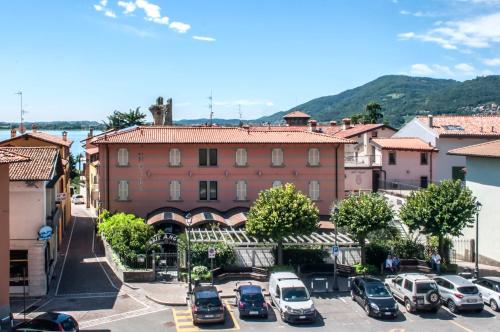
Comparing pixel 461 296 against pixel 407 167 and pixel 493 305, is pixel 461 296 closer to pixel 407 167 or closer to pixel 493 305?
pixel 493 305

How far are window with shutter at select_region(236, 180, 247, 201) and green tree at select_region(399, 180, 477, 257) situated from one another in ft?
46.1

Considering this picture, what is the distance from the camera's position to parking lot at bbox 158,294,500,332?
26.4 meters

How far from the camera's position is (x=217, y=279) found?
3438 centimetres

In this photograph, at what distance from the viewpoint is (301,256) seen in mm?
36906

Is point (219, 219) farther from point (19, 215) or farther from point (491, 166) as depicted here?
point (491, 166)

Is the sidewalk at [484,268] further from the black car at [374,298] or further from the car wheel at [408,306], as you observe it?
the black car at [374,298]

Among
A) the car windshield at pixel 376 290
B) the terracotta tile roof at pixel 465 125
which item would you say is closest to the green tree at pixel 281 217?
the car windshield at pixel 376 290

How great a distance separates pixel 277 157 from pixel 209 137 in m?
5.90

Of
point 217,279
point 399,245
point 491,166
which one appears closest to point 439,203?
point 399,245

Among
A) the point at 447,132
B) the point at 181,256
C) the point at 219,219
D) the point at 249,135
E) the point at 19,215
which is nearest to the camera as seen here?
the point at 19,215

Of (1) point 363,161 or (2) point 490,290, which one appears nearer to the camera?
(2) point 490,290

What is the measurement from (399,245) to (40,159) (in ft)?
79.8

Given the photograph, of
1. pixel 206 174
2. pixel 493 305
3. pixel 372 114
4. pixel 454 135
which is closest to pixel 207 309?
pixel 493 305

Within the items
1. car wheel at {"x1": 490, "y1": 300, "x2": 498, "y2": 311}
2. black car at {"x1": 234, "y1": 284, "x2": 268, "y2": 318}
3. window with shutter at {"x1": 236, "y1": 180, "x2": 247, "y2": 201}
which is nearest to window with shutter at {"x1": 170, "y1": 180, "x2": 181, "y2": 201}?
window with shutter at {"x1": 236, "y1": 180, "x2": 247, "y2": 201}
